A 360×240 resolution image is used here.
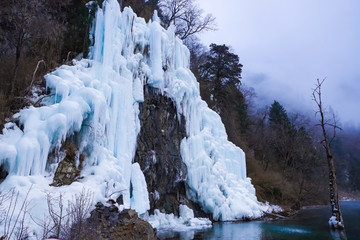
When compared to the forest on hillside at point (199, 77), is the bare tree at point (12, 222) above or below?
below

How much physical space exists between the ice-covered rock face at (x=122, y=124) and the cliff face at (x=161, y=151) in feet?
1.41

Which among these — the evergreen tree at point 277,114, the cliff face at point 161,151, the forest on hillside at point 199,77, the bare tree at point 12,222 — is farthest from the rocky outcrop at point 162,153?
the evergreen tree at point 277,114

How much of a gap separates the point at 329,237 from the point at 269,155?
62.0 ft

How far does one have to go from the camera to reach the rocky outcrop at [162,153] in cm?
1065

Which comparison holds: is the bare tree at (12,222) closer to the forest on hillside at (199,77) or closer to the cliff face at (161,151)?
the forest on hillside at (199,77)

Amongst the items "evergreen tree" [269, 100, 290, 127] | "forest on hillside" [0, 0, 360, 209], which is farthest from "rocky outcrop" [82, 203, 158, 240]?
"evergreen tree" [269, 100, 290, 127]

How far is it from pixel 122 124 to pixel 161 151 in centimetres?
356

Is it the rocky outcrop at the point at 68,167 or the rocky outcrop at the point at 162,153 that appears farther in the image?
the rocky outcrop at the point at 162,153

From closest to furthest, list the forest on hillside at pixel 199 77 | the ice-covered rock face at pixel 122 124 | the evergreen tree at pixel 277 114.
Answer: the ice-covered rock face at pixel 122 124
the forest on hillside at pixel 199 77
the evergreen tree at pixel 277 114

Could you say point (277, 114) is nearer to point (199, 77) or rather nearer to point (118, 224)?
point (199, 77)

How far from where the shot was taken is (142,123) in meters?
10.7

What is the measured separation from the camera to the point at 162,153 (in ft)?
37.7

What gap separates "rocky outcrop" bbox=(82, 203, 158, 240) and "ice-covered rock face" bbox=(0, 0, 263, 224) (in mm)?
413

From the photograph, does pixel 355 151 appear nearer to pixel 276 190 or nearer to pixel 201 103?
pixel 276 190
